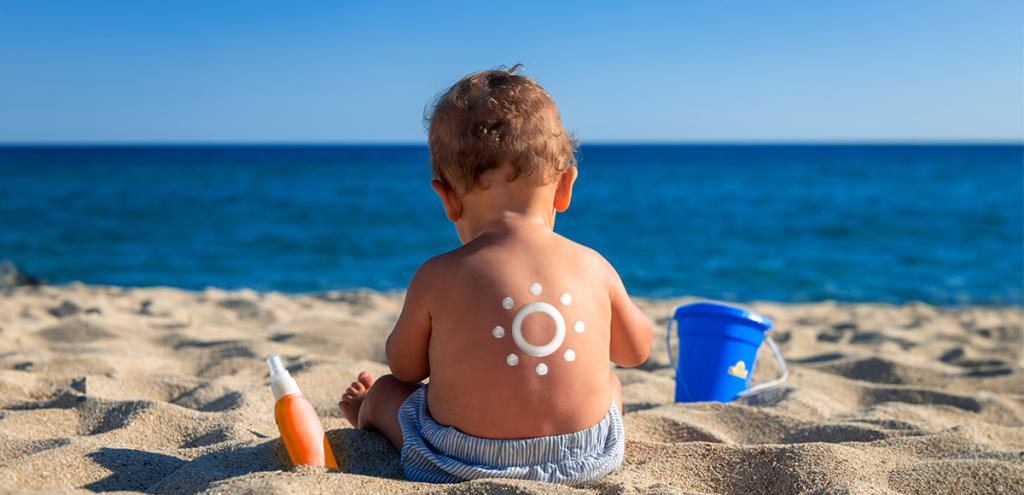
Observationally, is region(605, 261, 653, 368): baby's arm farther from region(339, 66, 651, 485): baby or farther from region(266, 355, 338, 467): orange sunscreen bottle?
region(266, 355, 338, 467): orange sunscreen bottle

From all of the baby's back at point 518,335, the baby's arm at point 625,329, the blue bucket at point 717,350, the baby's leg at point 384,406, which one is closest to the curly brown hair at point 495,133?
the baby's back at point 518,335

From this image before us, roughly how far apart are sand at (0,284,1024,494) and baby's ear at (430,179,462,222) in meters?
0.63

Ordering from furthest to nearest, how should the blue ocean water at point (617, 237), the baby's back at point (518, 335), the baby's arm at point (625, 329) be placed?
1. the blue ocean water at point (617, 237)
2. the baby's arm at point (625, 329)
3. the baby's back at point (518, 335)

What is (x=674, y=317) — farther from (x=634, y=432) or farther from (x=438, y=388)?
(x=438, y=388)

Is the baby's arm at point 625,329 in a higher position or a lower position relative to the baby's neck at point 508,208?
lower

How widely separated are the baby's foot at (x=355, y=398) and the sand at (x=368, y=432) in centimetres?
11

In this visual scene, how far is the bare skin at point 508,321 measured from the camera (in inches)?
57.9

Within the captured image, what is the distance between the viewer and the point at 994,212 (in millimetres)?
11484

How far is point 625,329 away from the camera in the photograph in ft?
5.41

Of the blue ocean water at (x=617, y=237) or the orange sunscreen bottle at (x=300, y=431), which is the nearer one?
the orange sunscreen bottle at (x=300, y=431)

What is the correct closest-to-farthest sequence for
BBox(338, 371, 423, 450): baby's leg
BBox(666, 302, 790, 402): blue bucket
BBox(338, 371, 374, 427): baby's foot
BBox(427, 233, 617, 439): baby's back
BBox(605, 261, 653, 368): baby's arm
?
BBox(427, 233, 617, 439): baby's back, BBox(605, 261, 653, 368): baby's arm, BBox(338, 371, 423, 450): baby's leg, BBox(338, 371, 374, 427): baby's foot, BBox(666, 302, 790, 402): blue bucket

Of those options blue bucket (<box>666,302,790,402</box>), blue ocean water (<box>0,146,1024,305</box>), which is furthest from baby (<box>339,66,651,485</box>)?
blue ocean water (<box>0,146,1024,305</box>)

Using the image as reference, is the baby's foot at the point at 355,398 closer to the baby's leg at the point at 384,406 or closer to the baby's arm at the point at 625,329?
the baby's leg at the point at 384,406

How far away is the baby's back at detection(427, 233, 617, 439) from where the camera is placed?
4.80 ft
